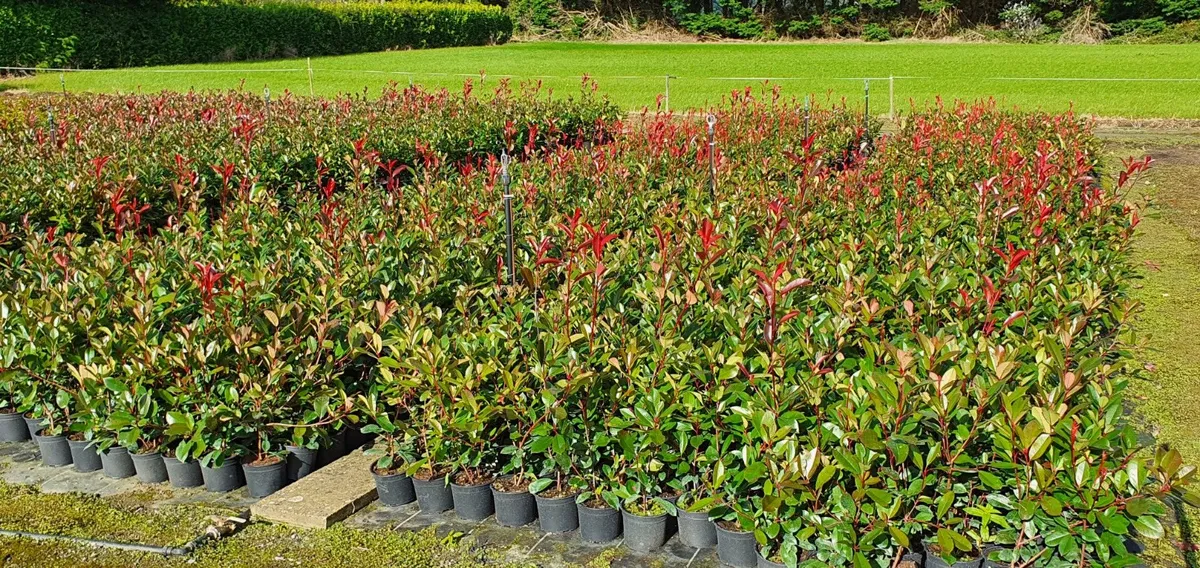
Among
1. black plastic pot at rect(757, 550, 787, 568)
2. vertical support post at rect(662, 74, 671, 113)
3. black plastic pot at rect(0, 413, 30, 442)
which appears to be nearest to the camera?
black plastic pot at rect(757, 550, 787, 568)

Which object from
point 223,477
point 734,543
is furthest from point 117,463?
point 734,543

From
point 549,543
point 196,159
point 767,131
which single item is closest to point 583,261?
point 549,543

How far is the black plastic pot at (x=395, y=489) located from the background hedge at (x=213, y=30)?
25.3 meters

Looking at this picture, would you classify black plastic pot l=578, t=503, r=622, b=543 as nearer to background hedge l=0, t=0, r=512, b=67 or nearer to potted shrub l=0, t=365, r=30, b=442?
potted shrub l=0, t=365, r=30, b=442

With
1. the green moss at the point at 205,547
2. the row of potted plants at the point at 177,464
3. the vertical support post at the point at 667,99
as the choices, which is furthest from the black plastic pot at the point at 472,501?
the vertical support post at the point at 667,99

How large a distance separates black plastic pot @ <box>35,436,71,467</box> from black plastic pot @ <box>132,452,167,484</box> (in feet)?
1.42

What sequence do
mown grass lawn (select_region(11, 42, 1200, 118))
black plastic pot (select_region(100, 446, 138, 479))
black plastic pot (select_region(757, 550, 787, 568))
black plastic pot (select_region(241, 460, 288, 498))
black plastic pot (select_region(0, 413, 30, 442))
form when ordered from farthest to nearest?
mown grass lawn (select_region(11, 42, 1200, 118)), black plastic pot (select_region(0, 413, 30, 442)), black plastic pot (select_region(100, 446, 138, 479)), black plastic pot (select_region(241, 460, 288, 498)), black plastic pot (select_region(757, 550, 787, 568))

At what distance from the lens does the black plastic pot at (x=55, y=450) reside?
4406 mm

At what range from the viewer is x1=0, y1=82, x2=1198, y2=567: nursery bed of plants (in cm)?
298

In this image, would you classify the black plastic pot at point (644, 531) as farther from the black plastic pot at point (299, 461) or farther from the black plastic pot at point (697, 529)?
the black plastic pot at point (299, 461)

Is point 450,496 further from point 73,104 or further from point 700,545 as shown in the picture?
point 73,104

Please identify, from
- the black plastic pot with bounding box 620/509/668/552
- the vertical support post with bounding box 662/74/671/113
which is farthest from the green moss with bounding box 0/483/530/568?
the vertical support post with bounding box 662/74/671/113

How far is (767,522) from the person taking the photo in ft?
10.4

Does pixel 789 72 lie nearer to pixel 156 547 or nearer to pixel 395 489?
pixel 395 489
